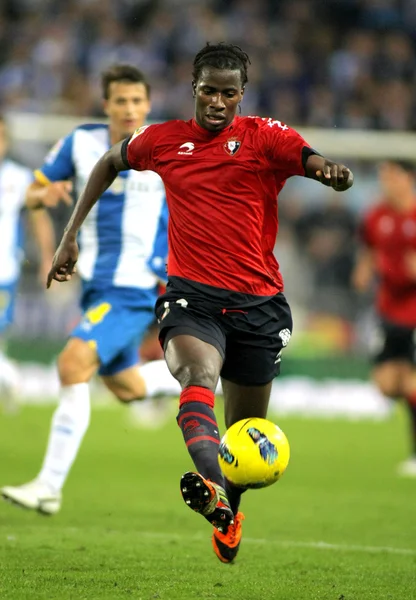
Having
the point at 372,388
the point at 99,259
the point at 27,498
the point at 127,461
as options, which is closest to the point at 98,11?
the point at 372,388

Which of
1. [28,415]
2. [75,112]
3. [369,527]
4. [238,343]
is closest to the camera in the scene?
[238,343]

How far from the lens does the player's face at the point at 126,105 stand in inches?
300

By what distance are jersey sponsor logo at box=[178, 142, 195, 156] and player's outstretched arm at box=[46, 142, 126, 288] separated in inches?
13.0

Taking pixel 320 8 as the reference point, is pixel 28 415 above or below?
below

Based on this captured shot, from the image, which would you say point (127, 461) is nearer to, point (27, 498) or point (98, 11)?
point (27, 498)

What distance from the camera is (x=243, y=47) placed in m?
21.2

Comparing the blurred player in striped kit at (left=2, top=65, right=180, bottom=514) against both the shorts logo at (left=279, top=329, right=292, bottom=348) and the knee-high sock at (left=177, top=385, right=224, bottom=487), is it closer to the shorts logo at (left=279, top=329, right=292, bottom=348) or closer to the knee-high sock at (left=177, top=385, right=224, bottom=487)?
the shorts logo at (left=279, top=329, right=292, bottom=348)

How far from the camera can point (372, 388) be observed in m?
16.6

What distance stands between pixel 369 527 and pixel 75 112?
1281 centimetres

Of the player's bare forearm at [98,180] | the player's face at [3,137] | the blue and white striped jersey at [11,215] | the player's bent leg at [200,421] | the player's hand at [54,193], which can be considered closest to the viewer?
the player's bent leg at [200,421]

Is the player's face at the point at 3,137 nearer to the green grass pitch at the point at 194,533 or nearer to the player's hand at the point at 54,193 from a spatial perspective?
the green grass pitch at the point at 194,533

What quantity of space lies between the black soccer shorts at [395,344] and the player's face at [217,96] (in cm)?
647

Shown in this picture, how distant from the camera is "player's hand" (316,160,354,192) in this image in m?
4.99

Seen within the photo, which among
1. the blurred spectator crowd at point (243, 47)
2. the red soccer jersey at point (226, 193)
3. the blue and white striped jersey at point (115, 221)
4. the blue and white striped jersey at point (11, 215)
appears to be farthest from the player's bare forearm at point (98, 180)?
the blurred spectator crowd at point (243, 47)
